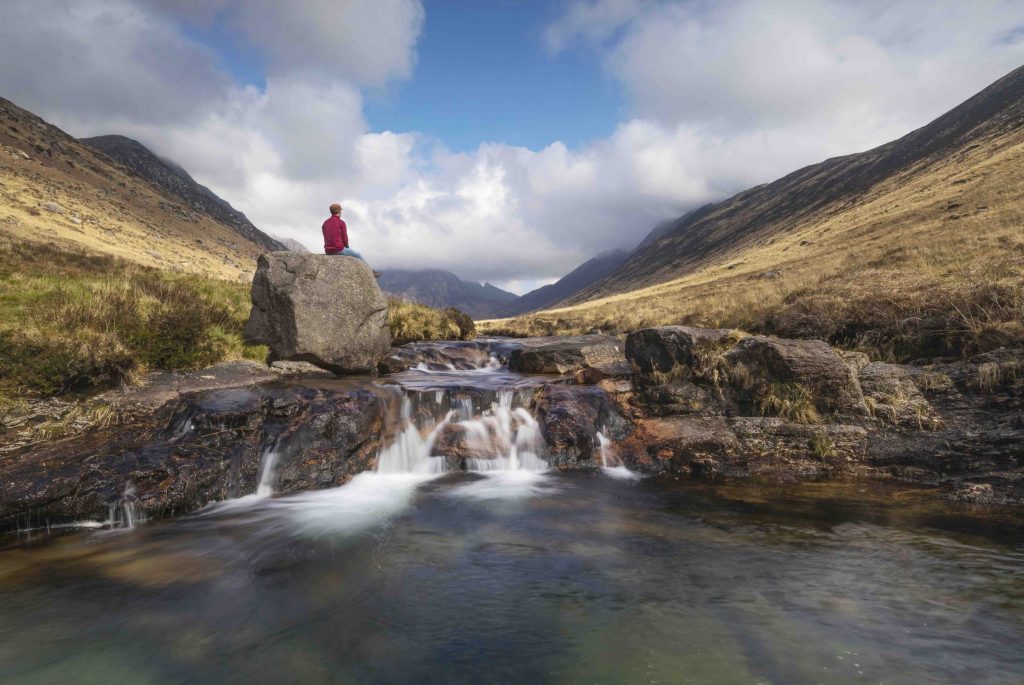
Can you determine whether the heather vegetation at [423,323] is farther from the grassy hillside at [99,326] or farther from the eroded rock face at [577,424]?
→ the eroded rock face at [577,424]

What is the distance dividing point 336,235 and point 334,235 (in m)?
0.07

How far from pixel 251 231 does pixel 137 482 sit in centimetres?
17684

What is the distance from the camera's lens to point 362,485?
388 inches

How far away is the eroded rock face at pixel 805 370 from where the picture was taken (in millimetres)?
10180

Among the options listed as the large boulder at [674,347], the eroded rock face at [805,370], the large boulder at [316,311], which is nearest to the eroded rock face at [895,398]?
the eroded rock face at [805,370]

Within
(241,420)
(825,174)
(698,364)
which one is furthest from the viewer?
(825,174)

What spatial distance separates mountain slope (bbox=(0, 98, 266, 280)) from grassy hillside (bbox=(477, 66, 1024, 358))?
124 feet

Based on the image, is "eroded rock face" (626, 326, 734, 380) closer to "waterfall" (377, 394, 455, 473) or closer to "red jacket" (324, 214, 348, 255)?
"waterfall" (377, 394, 455, 473)

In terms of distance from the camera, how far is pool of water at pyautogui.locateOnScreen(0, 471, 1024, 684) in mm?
4488

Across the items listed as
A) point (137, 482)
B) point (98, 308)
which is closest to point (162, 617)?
point (137, 482)

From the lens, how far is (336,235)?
52.6ft

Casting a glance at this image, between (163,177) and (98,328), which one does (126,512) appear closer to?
(98,328)

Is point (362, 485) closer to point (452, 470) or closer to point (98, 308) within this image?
point (452, 470)

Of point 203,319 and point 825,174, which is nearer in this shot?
point 203,319
